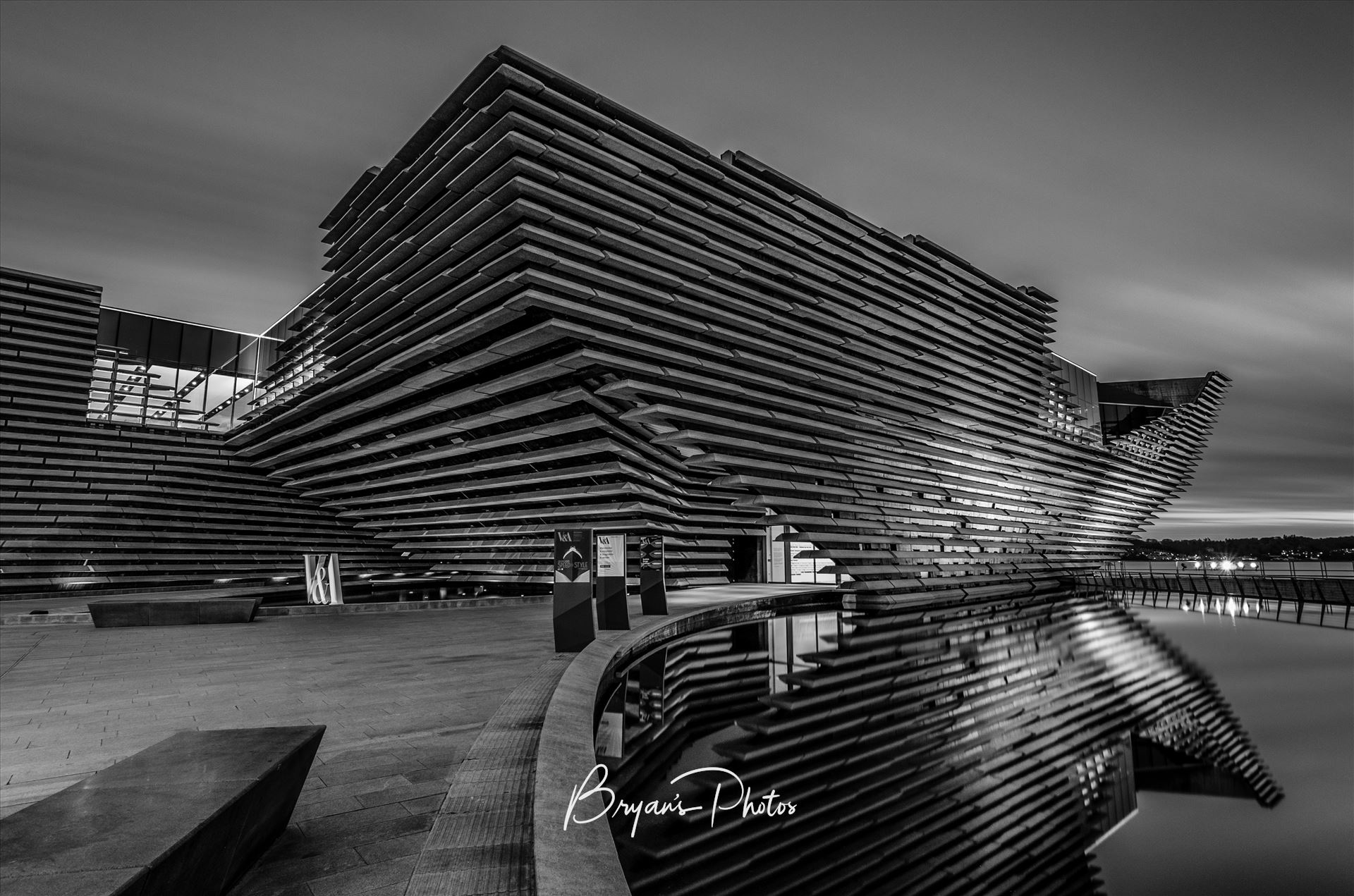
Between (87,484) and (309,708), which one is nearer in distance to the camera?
(309,708)

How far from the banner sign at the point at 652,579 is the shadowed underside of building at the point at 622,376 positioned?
2689mm

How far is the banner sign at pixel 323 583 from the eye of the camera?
15.1 m

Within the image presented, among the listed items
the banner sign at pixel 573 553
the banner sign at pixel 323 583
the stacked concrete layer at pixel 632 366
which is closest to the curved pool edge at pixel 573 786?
the banner sign at pixel 573 553

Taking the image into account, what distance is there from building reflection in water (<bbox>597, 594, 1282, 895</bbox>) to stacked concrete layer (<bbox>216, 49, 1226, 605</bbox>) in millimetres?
6906

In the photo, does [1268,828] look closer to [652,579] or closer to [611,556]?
[611,556]

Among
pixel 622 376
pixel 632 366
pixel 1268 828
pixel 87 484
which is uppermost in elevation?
pixel 632 366

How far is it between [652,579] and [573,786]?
1049cm

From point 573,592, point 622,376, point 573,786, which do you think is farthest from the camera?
point 622,376

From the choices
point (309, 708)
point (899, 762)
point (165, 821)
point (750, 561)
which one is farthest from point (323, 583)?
point (750, 561)

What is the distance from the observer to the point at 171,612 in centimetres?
1232

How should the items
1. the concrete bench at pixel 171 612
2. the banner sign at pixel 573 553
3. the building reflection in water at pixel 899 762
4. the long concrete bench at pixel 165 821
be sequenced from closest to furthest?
1. the long concrete bench at pixel 165 821
2. the building reflection in water at pixel 899 762
3. the banner sign at pixel 573 553
4. the concrete bench at pixel 171 612

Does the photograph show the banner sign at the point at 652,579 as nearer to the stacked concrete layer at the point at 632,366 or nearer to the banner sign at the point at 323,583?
the stacked concrete layer at the point at 632,366

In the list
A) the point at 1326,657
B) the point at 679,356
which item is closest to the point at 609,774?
the point at 679,356

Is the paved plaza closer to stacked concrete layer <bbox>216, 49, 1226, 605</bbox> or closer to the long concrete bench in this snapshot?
the long concrete bench
